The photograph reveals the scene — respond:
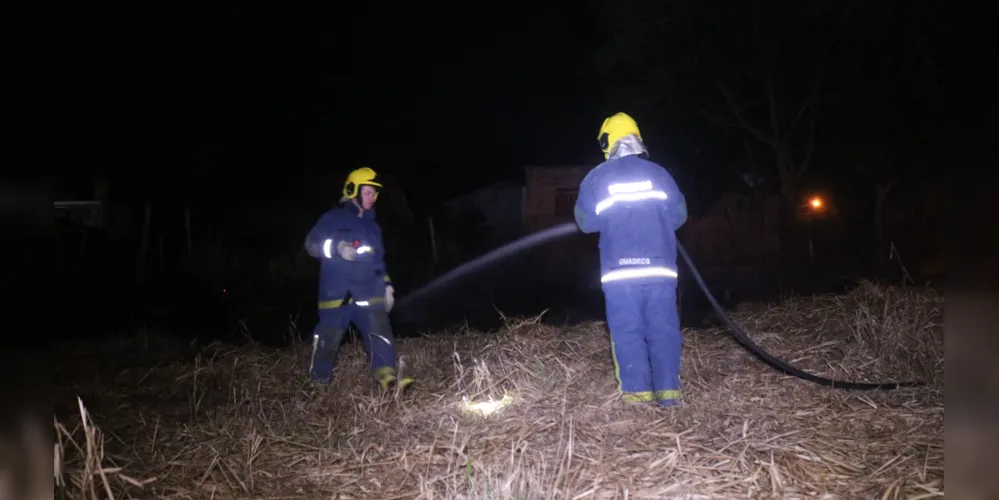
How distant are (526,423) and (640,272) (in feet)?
4.09

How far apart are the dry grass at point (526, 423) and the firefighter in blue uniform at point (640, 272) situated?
10.1 inches

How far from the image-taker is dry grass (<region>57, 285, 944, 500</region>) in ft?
11.4

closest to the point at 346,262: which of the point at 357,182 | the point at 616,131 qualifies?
the point at 357,182

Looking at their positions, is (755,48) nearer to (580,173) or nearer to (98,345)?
(580,173)

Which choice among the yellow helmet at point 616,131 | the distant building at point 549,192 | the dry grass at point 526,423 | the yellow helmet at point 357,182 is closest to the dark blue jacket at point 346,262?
the yellow helmet at point 357,182

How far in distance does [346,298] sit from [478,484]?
117 inches

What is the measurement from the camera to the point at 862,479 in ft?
11.4

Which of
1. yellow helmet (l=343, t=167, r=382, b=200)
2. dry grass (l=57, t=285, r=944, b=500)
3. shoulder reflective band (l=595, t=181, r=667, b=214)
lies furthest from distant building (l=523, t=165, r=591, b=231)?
shoulder reflective band (l=595, t=181, r=667, b=214)

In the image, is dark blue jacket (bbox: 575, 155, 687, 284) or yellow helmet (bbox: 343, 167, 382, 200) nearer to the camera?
dark blue jacket (bbox: 575, 155, 687, 284)

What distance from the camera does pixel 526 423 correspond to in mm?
4328

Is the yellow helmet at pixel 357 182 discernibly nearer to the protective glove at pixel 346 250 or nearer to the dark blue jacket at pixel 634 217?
the protective glove at pixel 346 250

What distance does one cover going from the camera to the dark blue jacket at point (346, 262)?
19.8ft

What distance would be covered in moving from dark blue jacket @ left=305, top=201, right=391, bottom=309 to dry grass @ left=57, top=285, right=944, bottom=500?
2.16ft

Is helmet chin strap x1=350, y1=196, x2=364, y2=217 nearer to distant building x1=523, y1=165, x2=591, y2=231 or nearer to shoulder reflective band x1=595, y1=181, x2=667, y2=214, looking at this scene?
shoulder reflective band x1=595, y1=181, x2=667, y2=214
